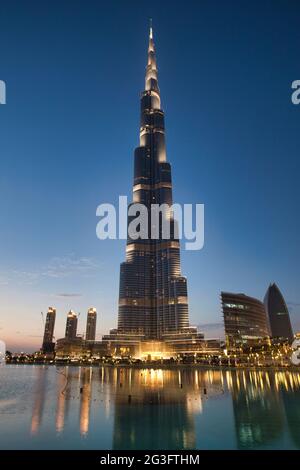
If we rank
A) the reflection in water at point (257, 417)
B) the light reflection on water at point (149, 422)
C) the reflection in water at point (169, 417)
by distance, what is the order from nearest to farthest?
the light reflection on water at point (149, 422), the reflection in water at point (169, 417), the reflection in water at point (257, 417)

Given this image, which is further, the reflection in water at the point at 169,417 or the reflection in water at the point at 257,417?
the reflection in water at the point at 257,417

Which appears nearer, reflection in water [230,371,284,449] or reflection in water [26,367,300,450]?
reflection in water [26,367,300,450]

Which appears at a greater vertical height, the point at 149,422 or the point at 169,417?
the point at 169,417

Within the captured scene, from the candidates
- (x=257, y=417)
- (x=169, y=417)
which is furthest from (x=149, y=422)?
(x=257, y=417)

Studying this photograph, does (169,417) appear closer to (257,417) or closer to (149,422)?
(149,422)

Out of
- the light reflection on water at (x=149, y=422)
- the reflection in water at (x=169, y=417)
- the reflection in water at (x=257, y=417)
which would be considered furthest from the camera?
the reflection in water at (x=257, y=417)

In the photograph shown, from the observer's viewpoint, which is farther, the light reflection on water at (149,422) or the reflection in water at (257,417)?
the reflection in water at (257,417)

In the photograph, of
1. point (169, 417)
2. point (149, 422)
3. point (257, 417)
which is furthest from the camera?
point (257, 417)

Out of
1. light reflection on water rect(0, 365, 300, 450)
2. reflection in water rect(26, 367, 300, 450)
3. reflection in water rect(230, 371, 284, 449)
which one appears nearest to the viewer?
light reflection on water rect(0, 365, 300, 450)

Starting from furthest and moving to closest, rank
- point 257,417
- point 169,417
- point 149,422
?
point 257,417
point 169,417
point 149,422

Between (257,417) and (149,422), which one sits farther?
(257,417)

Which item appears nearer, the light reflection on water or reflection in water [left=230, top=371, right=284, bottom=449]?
the light reflection on water

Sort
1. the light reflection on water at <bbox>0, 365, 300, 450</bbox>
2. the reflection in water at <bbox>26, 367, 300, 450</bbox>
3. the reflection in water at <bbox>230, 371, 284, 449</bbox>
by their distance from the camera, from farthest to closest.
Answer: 1. the reflection in water at <bbox>230, 371, 284, 449</bbox>
2. the reflection in water at <bbox>26, 367, 300, 450</bbox>
3. the light reflection on water at <bbox>0, 365, 300, 450</bbox>

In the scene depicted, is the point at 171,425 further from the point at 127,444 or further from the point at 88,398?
the point at 88,398
